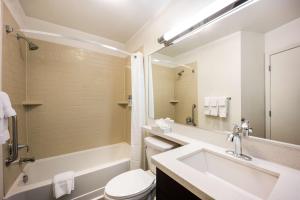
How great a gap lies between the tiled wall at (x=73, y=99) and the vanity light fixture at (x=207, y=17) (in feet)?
4.68

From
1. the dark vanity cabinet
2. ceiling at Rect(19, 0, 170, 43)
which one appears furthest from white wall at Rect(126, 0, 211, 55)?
the dark vanity cabinet

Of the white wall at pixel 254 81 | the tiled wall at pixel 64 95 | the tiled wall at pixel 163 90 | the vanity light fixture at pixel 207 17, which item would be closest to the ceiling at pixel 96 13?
the tiled wall at pixel 64 95

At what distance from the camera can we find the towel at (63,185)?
1.28 m

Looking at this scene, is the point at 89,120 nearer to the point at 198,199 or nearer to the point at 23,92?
the point at 23,92

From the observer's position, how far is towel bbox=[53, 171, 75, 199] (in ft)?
4.21

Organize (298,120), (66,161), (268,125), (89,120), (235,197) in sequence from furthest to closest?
(89,120) → (66,161) → (268,125) → (298,120) → (235,197)

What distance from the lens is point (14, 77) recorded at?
56.1 inches

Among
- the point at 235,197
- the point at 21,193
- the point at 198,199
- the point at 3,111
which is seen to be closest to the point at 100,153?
the point at 21,193

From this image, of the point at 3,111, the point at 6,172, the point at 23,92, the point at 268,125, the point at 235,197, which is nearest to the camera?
the point at 235,197

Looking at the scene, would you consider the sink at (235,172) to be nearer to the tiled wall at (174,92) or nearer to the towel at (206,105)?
the towel at (206,105)

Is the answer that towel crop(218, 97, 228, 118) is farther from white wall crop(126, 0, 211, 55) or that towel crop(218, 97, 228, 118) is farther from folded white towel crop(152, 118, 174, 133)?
white wall crop(126, 0, 211, 55)

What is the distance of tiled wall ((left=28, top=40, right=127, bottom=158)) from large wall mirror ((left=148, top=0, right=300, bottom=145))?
1.47 metres

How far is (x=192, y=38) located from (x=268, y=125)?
94 cm

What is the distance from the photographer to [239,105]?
3.07 ft
